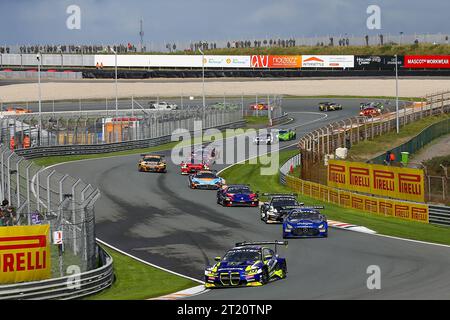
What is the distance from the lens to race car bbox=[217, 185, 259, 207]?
44.4 meters

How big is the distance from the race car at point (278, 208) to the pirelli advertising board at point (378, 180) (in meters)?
5.17

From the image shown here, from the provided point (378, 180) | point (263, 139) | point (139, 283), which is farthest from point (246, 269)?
point (263, 139)

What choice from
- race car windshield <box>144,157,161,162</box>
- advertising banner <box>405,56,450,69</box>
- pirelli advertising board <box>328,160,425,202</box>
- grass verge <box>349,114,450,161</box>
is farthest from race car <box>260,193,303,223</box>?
advertising banner <box>405,56,450,69</box>

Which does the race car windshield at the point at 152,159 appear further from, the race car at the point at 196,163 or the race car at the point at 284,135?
the race car at the point at 284,135

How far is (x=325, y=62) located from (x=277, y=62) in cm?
651

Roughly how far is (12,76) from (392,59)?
5064 cm

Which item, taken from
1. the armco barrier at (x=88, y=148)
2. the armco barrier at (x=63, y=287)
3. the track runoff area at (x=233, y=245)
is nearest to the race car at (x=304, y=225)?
the track runoff area at (x=233, y=245)

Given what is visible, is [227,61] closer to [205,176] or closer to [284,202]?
[205,176]

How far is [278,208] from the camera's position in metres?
39.6

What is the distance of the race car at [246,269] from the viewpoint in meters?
26.3

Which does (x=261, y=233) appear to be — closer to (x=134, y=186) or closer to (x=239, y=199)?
(x=239, y=199)

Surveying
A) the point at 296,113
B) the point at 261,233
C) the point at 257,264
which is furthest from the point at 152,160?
the point at 296,113

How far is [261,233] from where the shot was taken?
37.0 meters

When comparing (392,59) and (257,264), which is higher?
(392,59)
